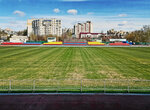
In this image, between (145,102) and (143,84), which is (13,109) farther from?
(143,84)

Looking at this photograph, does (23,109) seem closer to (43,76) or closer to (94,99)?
(94,99)

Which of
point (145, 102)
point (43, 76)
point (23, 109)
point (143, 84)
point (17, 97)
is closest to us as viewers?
point (23, 109)

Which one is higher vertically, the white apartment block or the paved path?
the white apartment block

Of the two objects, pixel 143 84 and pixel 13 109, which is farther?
pixel 143 84

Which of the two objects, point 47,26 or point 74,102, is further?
point 47,26

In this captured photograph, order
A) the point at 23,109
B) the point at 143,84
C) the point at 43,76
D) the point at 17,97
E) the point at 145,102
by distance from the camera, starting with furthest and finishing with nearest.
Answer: the point at 43,76 < the point at 143,84 < the point at 17,97 < the point at 145,102 < the point at 23,109

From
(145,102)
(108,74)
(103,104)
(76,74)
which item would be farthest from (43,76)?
(145,102)

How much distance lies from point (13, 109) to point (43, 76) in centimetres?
1092

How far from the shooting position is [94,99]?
10.9 meters

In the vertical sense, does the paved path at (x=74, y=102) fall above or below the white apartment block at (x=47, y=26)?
below

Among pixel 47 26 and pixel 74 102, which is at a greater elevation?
pixel 47 26

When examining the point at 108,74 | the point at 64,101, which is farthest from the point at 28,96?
the point at 108,74

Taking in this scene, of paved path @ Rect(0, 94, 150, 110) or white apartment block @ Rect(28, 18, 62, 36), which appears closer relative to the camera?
paved path @ Rect(0, 94, 150, 110)

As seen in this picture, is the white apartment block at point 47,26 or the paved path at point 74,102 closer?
the paved path at point 74,102
